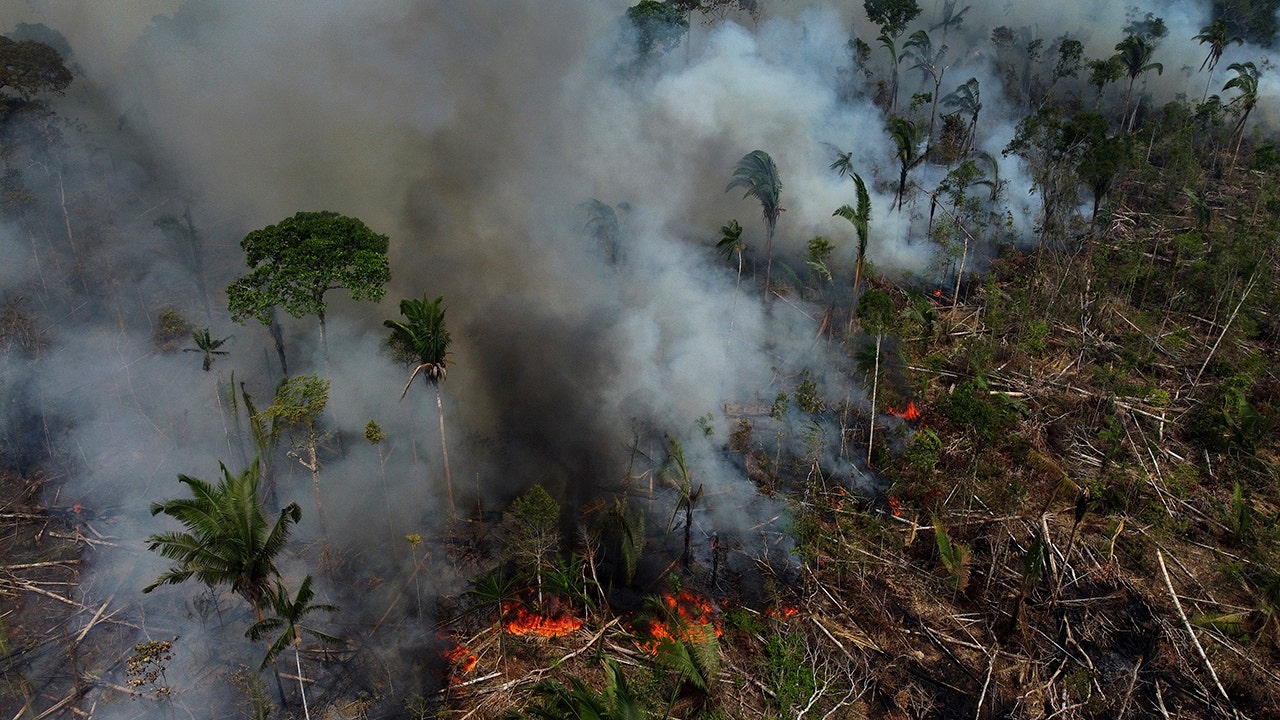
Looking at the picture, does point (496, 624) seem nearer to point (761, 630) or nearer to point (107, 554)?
point (761, 630)

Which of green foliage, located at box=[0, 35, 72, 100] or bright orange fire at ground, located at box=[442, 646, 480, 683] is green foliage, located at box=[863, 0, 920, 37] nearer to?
green foliage, located at box=[0, 35, 72, 100]

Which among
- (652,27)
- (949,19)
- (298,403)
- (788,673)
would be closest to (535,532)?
(788,673)

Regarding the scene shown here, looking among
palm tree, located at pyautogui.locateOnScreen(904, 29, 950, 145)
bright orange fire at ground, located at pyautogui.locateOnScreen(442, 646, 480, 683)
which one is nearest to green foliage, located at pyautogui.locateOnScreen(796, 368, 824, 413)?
bright orange fire at ground, located at pyautogui.locateOnScreen(442, 646, 480, 683)

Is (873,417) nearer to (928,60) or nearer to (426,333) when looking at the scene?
(426,333)

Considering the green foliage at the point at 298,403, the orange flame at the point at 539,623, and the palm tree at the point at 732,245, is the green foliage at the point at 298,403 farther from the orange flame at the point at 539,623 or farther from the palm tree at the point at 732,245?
the palm tree at the point at 732,245

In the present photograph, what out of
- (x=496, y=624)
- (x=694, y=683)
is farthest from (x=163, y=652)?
(x=694, y=683)

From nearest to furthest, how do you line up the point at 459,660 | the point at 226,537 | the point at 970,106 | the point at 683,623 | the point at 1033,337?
1. the point at 226,537
2. the point at 683,623
3. the point at 459,660
4. the point at 1033,337
5. the point at 970,106

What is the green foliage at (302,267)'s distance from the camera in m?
21.3

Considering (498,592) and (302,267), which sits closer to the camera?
(498,592)

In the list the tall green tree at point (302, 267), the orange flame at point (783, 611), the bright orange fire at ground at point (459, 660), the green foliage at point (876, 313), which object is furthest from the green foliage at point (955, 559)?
the tall green tree at point (302, 267)

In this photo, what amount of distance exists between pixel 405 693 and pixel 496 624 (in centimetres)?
235

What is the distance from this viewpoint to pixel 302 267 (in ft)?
69.8

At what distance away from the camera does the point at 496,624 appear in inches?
682

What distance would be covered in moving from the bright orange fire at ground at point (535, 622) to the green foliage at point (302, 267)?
10189 mm
